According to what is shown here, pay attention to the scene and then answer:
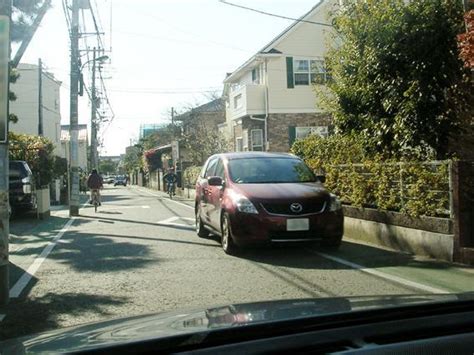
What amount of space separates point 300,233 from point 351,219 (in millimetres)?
2919

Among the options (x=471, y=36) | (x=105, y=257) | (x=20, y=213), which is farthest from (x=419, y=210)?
(x=20, y=213)

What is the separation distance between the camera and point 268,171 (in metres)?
10.2

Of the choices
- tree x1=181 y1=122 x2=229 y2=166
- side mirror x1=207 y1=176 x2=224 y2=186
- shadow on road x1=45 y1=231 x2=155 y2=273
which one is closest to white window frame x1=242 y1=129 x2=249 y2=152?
tree x1=181 y1=122 x2=229 y2=166

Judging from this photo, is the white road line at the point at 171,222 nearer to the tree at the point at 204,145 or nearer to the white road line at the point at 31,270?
the white road line at the point at 31,270

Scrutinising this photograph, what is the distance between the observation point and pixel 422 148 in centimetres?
1048

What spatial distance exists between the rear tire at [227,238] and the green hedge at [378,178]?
2.85 m

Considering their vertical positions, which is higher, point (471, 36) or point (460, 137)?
point (471, 36)

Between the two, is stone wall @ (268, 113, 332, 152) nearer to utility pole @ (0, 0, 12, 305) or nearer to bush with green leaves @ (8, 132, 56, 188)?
bush with green leaves @ (8, 132, 56, 188)

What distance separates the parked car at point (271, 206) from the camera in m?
8.91

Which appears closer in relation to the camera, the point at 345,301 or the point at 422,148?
the point at 345,301

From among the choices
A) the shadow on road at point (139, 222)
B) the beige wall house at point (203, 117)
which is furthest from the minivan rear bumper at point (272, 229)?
the beige wall house at point (203, 117)

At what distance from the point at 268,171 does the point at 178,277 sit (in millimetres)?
3105

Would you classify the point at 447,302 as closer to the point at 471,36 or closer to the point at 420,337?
the point at 420,337

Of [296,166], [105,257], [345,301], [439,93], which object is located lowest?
[105,257]
